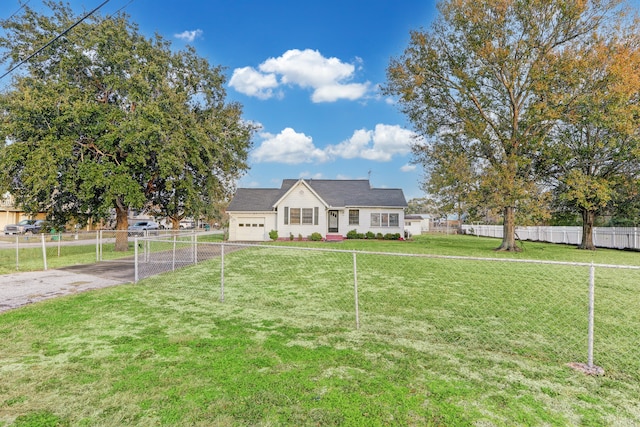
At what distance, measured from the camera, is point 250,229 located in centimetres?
2814

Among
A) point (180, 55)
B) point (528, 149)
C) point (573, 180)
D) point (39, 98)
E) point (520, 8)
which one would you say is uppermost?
point (520, 8)

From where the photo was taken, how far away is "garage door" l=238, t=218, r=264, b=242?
2805 centimetres

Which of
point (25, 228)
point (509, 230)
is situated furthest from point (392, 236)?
point (25, 228)

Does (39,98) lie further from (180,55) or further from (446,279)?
(446,279)

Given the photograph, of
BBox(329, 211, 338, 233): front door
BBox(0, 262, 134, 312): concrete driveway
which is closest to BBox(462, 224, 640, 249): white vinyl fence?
BBox(329, 211, 338, 233): front door

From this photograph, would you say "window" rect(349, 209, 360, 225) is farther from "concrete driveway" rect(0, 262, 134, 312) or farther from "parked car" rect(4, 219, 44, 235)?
"parked car" rect(4, 219, 44, 235)

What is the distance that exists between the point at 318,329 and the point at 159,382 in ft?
8.02

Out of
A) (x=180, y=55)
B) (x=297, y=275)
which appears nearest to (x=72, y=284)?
(x=297, y=275)

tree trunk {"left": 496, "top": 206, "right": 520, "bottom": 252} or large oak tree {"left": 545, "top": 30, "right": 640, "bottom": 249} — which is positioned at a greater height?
large oak tree {"left": 545, "top": 30, "right": 640, "bottom": 249}

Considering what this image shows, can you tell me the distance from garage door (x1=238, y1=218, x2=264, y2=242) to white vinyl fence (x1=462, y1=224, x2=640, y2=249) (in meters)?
18.9

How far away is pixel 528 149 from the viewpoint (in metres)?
19.7

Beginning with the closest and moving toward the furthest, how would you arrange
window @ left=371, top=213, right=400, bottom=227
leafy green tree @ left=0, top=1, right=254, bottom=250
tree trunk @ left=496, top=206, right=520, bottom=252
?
leafy green tree @ left=0, top=1, right=254, bottom=250, tree trunk @ left=496, top=206, right=520, bottom=252, window @ left=371, top=213, right=400, bottom=227

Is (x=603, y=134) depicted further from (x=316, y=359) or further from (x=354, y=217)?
(x=316, y=359)

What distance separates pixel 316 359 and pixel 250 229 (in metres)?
24.8
